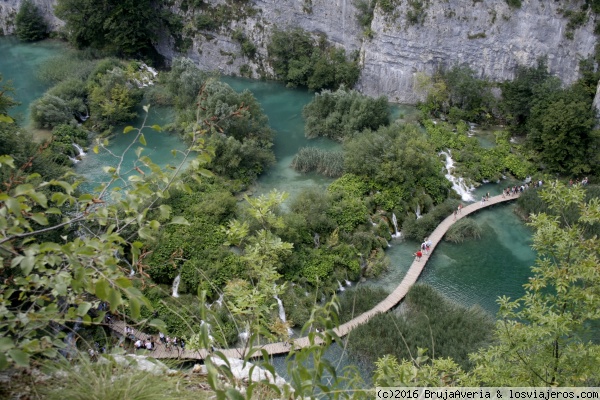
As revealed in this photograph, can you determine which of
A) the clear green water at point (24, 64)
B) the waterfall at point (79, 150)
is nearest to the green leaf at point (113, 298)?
the waterfall at point (79, 150)

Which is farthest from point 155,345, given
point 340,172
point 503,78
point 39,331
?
point 503,78

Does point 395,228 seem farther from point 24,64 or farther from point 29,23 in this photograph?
point 29,23

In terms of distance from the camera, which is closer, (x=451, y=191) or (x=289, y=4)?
(x=451, y=191)

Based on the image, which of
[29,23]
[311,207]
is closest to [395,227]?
[311,207]

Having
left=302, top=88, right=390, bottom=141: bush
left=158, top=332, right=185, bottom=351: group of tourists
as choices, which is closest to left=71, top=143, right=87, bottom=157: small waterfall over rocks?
left=302, top=88, right=390, bottom=141: bush

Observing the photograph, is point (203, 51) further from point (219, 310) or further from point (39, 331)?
point (39, 331)

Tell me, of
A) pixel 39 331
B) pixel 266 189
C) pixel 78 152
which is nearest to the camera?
pixel 39 331

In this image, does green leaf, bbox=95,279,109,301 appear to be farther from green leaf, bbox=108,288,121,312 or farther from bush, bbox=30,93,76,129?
bush, bbox=30,93,76,129
